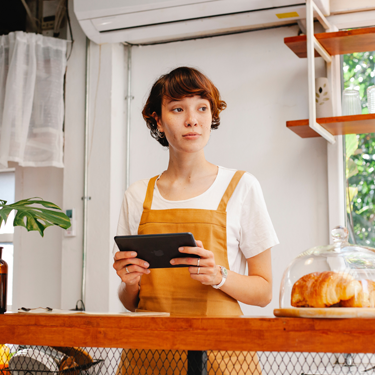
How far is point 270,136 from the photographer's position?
100 inches

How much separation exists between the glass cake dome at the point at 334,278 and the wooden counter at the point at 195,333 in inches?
2.5

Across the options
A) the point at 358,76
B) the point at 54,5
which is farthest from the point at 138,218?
the point at 54,5

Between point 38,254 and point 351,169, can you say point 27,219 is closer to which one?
point 351,169

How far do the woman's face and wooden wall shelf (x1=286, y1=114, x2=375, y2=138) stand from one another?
38.5 inches

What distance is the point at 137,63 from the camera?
2.86 m

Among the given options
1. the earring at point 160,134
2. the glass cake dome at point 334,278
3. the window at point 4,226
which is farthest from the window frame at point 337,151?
the window at point 4,226

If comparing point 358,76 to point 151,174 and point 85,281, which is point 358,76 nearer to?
point 151,174

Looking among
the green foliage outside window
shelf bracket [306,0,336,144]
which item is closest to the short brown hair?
shelf bracket [306,0,336,144]

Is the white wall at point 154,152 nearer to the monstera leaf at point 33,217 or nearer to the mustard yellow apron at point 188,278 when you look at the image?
the mustard yellow apron at point 188,278

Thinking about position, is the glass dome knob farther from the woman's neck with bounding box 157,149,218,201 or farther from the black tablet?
the woman's neck with bounding box 157,149,218,201

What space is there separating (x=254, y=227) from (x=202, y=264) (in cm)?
28

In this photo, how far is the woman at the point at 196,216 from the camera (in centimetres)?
119

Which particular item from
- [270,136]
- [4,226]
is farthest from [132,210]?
[4,226]

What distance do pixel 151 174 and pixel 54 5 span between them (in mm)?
1209
